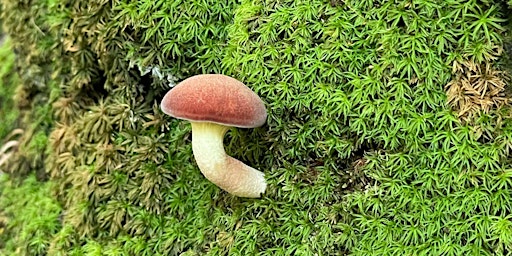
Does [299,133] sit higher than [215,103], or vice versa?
[215,103]

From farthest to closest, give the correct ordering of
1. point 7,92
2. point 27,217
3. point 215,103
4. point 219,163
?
point 7,92 → point 27,217 → point 219,163 → point 215,103

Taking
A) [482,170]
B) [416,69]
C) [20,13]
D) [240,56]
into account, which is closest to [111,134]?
[240,56]

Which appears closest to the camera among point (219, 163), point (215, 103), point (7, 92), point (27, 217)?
point (215, 103)

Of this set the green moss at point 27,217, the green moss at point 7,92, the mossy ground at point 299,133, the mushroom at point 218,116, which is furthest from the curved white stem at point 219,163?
the green moss at point 7,92

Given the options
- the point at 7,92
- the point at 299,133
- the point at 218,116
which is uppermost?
the point at 218,116

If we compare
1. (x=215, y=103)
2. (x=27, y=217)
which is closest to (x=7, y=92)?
(x=27, y=217)

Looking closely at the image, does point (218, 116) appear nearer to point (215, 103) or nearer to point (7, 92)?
point (215, 103)

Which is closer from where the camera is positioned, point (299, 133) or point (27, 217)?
point (299, 133)
